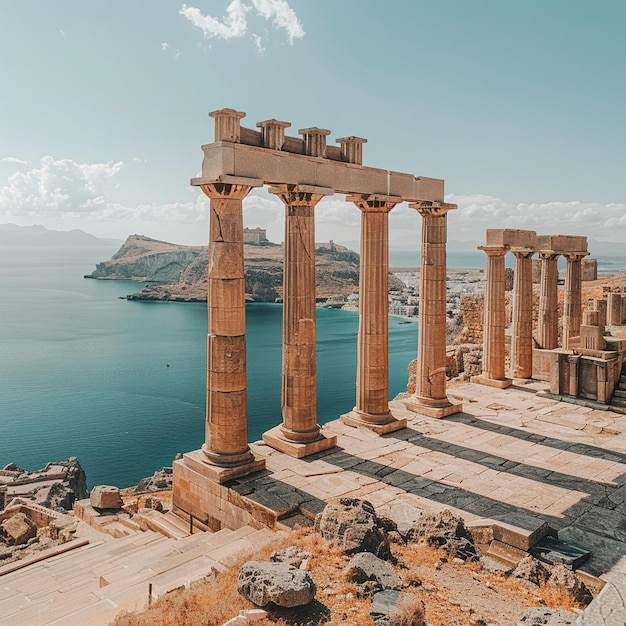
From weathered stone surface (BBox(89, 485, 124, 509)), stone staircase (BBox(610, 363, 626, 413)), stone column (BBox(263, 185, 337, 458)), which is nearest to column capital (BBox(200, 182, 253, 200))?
stone column (BBox(263, 185, 337, 458))

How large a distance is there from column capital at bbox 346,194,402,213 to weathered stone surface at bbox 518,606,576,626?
11.6m

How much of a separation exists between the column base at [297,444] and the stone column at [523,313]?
11551 millimetres

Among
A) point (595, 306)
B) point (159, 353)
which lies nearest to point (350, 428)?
point (595, 306)

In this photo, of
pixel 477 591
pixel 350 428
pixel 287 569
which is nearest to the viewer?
pixel 287 569

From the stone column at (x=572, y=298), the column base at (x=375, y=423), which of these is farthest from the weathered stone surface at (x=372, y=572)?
the stone column at (x=572, y=298)

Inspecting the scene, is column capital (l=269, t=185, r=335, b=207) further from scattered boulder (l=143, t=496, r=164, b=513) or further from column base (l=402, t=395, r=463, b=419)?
scattered boulder (l=143, t=496, r=164, b=513)

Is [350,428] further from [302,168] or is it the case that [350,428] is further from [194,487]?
[302,168]

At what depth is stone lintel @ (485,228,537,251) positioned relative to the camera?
22.0 m

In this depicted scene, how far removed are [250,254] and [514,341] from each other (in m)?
175

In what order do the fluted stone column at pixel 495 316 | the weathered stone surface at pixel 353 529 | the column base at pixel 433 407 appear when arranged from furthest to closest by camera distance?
the fluted stone column at pixel 495 316 → the column base at pixel 433 407 → the weathered stone surface at pixel 353 529

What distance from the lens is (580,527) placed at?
10.9 m

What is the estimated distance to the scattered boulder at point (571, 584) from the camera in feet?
25.8

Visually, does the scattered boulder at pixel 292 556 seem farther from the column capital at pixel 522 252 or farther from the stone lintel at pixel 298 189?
the column capital at pixel 522 252

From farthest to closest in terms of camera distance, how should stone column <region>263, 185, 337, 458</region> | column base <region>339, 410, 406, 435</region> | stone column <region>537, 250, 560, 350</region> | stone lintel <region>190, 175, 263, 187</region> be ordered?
stone column <region>537, 250, 560, 350</region>, column base <region>339, 410, 406, 435</region>, stone column <region>263, 185, 337, 458</region>, stone lintel <region>190, 175, 263, 187</region>
